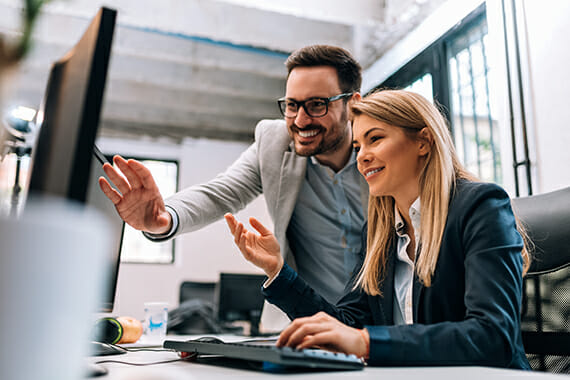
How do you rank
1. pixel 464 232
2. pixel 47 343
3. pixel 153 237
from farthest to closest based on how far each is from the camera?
pixel 153 237 < pixel 464 232 < pixel 47 343

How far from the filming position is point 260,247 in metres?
1.13

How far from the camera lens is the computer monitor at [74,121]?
479 millimetres

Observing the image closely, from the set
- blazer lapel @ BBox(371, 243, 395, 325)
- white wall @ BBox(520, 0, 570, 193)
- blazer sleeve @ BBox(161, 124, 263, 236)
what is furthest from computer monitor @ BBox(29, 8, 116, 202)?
white wall @ BBox(520, 0, 570, 193)

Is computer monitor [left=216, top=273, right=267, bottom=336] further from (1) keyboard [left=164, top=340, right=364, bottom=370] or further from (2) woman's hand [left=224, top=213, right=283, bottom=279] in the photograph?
(1) keyboard [left=164, top=340, right=364, bottom=370]

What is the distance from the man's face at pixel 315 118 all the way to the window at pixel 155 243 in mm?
5214

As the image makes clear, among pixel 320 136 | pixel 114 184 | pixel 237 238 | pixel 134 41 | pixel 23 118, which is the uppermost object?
pixel 134 41

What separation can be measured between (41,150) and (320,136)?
1.29 meters

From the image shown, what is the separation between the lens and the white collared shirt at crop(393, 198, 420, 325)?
3.86 feet

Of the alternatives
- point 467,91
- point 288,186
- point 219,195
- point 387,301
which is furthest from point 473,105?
point 387,301

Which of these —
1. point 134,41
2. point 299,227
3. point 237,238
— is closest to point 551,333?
point 237,238

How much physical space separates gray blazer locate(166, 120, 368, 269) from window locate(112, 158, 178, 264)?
16.6 ft

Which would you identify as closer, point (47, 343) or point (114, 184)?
point (47, 343)

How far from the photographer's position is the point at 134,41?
4535mm

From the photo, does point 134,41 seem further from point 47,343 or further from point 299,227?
point 47,343
